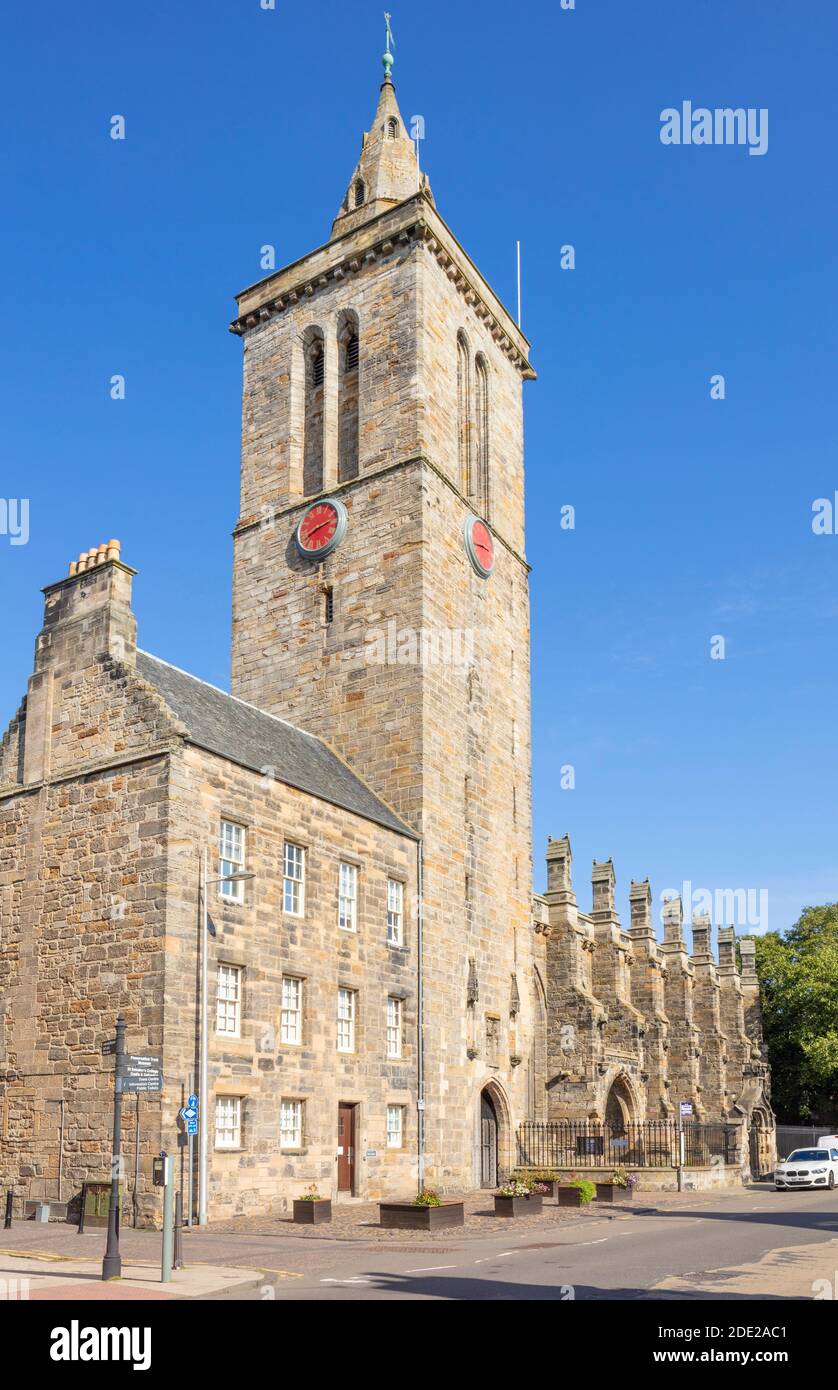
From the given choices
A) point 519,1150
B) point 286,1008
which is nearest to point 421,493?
point 286,1008

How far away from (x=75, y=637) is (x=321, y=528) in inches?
470

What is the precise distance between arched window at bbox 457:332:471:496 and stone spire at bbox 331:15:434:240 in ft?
17.5

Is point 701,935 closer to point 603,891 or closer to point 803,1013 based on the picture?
point 803,1013

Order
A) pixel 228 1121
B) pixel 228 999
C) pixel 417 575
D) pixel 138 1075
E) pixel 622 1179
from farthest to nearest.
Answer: pixel 417 575, pixel 622 1179, pixel 228 999, pixel 228 1121, pixel 138 1075

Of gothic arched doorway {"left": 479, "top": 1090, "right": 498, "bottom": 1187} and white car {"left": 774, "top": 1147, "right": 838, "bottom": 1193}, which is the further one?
white car {"left": 774, "top": 1147, "right": 838, "bottom": 1193}

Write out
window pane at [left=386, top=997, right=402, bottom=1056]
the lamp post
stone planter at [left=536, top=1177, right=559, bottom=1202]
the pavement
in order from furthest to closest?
stone planter at [left=536, top=1177, right=559, bottom=1202] → window pane at [left=386, top=997, right=402, bottom=1056] → the lamp post → the pavement

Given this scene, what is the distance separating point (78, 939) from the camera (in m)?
25.3

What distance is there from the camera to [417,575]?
3497 centimetres

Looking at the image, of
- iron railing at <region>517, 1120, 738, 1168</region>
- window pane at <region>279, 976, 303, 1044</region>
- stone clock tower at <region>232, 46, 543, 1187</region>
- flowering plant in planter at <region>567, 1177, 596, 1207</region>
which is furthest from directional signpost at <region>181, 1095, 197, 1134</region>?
iron railing at <region>517, 1120, 738, 1168</region>

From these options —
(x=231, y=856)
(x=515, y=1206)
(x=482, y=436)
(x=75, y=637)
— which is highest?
(x=482, y=436)

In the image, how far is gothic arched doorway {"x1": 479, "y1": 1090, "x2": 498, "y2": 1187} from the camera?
3506 centimetres

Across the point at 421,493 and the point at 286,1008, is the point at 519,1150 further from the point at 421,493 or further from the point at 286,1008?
the point at 421,493

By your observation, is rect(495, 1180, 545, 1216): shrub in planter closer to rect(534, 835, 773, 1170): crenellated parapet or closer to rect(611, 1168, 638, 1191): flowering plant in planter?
rect(611, 1168, 638, 1191): flowering plant in planter

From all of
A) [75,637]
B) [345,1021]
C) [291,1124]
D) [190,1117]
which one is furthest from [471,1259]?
[75,637]
